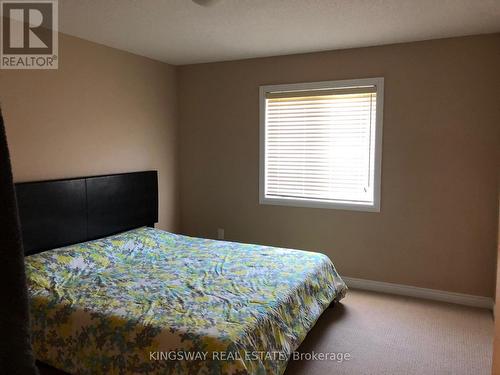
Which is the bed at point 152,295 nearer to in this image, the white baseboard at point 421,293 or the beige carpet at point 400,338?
the beige carpet at point 400,338

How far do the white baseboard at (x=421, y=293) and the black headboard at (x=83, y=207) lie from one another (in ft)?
7.36

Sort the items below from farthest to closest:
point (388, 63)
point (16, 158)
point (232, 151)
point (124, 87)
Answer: point (232, 151)
point (124, 87)
point (388, 63)
point (16, 158)

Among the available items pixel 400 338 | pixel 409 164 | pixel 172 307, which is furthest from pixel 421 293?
pixel 172 307

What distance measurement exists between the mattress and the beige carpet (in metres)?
0.23

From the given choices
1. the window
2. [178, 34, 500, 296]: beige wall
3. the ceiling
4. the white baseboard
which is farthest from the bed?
the ceiling

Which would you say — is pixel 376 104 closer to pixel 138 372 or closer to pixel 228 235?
pixel 228 235

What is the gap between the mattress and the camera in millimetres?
1941

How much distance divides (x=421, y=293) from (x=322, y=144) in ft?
5.61

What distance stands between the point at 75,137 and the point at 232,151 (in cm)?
165

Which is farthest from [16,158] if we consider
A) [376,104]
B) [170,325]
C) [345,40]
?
[376,104]

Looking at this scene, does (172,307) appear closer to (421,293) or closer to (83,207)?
(83,207)

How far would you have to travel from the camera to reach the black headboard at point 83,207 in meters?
2.84

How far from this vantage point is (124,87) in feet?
12.4

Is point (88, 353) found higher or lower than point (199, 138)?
lower
